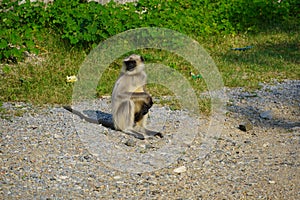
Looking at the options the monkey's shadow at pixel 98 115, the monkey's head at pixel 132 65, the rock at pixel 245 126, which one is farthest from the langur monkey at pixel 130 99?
the rock at pixel 245 126

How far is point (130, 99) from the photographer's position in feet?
23.6

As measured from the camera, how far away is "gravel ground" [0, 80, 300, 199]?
554 cm

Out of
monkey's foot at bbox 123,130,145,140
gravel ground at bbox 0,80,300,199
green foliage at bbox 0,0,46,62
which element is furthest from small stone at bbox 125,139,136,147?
green foliage at bbox 0,0,46,62

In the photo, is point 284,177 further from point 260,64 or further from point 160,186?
point 260,64

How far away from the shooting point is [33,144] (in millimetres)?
6680

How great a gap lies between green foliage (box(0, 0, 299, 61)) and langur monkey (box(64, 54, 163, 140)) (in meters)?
2.65

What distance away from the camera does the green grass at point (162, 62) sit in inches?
351

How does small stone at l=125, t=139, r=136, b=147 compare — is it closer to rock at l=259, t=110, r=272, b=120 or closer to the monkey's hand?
the monkey's hand

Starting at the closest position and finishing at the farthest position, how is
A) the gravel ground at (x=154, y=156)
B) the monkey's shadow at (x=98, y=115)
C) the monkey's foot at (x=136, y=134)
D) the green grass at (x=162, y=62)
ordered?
the gravel ground at (x=154, y=156), the monkey's foot at (x=136, y=134), the monkey's shadow at (x=98, y=115), the green grass at (x=162, y=62)

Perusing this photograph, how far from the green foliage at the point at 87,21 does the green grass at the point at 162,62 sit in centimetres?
27

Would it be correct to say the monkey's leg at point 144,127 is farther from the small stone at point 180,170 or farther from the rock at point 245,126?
the rock at point 245,126

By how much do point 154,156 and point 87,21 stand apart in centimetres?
455

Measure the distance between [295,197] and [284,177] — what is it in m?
0.50

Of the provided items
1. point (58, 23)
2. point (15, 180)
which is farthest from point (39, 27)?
point (15, 180)
